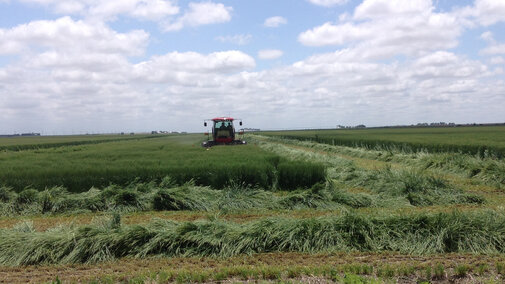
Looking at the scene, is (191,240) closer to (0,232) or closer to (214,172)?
(0,232)

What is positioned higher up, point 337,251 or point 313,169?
point 313,169

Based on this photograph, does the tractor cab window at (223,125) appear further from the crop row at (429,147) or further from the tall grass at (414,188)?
the tall grass at (414,188)

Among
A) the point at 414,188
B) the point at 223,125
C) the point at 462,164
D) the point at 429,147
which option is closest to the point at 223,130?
the point at 223,125

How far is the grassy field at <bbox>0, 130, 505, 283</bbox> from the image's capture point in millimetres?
5488

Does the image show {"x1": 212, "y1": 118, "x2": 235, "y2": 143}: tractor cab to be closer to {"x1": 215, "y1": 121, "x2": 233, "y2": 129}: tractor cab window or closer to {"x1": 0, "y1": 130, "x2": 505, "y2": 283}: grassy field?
{"x1": 215, "y1": 121, "x2": 233, "y2": 129}: tractor cab window

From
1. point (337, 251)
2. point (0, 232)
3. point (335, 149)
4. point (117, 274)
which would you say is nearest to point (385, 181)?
point (337, 251)

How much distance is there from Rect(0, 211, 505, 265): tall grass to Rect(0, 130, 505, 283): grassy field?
2cm

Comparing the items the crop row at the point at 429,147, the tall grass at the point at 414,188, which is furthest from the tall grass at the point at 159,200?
the crop row at the point at 429,147

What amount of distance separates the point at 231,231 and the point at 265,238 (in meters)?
0.65

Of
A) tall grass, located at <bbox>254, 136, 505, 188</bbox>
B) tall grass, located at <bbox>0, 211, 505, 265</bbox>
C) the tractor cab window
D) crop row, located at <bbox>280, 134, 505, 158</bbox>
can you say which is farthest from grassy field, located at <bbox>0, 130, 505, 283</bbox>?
the tractor cab window

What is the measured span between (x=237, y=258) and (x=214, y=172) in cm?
581

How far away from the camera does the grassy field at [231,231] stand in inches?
216

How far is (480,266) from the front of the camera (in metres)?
5.47

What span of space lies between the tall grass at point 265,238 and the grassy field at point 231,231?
20 millimetres
